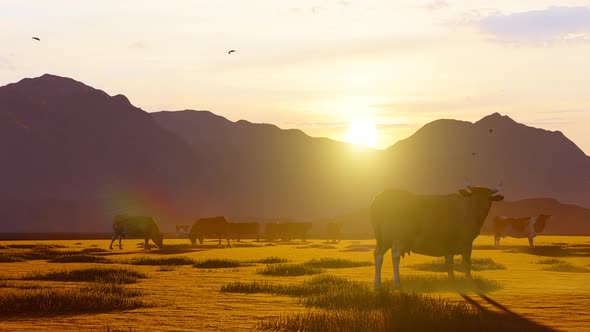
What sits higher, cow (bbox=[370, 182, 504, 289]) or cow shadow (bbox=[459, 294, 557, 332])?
cow (bbox=[370, 182, 504, 289])

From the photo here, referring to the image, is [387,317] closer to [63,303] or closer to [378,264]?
[378,264]

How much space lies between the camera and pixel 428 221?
67.8 feet

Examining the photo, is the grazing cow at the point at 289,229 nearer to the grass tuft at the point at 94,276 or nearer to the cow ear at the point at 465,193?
the grass tuft at the point at 94,276

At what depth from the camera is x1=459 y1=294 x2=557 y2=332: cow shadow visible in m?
13.6

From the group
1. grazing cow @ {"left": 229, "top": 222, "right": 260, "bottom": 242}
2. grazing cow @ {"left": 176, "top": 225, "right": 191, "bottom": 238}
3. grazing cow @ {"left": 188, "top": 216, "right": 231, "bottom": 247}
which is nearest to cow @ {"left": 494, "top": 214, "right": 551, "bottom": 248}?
grazing cow @ {"left": 188, "top": 216, "right": 231, "bottom": 247}

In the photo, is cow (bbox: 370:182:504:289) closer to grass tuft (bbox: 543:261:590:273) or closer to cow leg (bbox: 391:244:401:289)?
cow leg (bbox: 391:244:401:289)

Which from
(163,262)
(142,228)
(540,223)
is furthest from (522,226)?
(163,262)

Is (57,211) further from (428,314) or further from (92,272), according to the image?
(428,314)

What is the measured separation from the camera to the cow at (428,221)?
2034 cm

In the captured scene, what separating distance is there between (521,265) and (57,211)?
16700 centimetres

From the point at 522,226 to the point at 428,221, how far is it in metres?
32.1

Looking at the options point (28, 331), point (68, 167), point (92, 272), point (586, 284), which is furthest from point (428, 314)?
point (68, 167)

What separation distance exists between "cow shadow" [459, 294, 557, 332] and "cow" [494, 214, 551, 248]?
3336cm

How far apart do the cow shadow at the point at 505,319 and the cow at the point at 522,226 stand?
33.4 m
